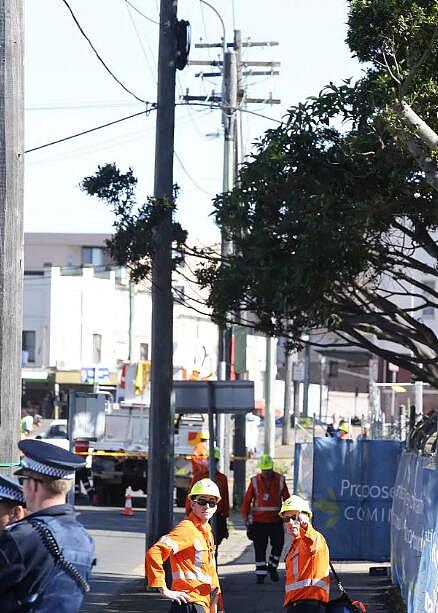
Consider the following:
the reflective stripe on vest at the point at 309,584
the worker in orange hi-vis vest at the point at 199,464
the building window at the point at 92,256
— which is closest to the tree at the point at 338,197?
the worker in orange hi-vis vest at the point at 199,464

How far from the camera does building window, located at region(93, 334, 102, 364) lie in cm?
6719

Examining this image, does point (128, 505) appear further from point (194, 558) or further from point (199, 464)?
point (194, 558)

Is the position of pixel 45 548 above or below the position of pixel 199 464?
above

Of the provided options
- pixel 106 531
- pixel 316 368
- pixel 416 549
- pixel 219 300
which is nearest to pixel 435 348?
pixel 219 300

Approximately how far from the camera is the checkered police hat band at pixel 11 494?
570cm

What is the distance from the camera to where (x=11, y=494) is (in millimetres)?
5715

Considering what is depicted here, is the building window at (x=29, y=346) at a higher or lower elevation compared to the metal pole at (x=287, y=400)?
higher

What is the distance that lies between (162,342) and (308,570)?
246 inches

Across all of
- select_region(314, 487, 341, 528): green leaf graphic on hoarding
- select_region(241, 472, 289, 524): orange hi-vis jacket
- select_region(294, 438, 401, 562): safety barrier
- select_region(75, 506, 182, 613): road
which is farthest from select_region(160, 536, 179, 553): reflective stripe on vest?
select_region(314, 487, 341, 528): green leaf graphic on hoarding

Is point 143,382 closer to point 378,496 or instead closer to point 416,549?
point 378,496

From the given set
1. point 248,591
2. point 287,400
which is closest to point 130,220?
point 248,591

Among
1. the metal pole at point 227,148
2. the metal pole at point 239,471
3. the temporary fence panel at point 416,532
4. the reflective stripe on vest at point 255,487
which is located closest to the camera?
the temporary fence panel at point 416,532

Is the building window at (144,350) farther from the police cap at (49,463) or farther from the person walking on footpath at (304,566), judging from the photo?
the police cap at (49,463)

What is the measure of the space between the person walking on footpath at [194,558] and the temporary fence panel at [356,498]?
8234mm
